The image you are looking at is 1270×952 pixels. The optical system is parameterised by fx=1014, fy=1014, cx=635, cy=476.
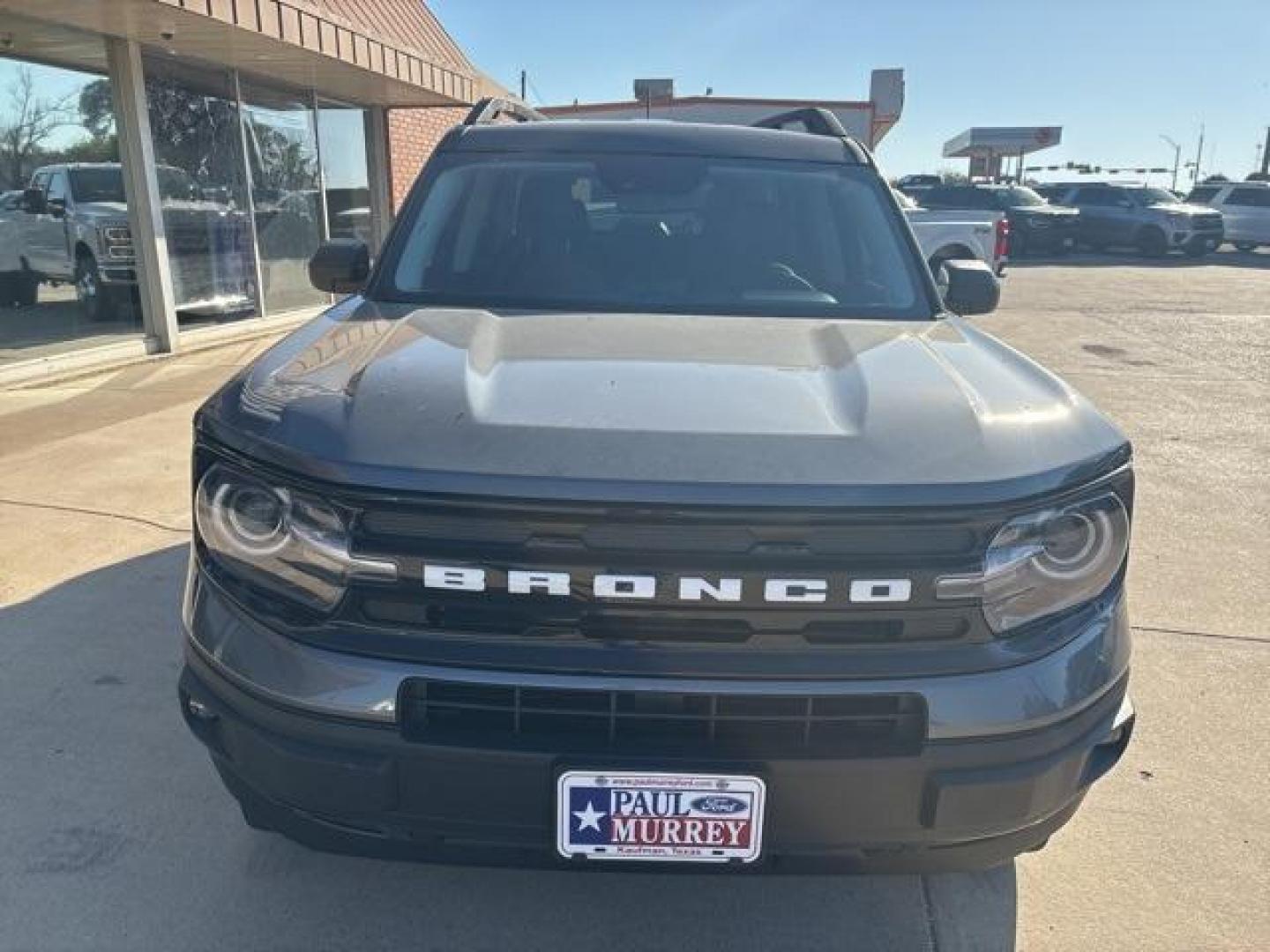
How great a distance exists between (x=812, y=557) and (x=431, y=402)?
0.80 metres

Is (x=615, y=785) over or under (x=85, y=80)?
under

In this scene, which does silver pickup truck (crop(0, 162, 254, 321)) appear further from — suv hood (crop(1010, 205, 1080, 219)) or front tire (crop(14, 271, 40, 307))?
suv hood (crop(1010, 205, 1080, 219))

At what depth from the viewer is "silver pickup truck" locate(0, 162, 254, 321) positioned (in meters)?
8.50

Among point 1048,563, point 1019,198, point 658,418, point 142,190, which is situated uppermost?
point 142,190

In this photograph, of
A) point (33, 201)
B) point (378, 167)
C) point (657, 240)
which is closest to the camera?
point (657, 240)

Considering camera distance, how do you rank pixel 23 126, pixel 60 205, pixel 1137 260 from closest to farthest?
1. pixel 23 126
2. pixel 60 205
3. pixel 1137 260

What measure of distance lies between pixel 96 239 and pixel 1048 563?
9.28 metres

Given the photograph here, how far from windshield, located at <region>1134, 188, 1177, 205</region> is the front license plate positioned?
28.2 meters

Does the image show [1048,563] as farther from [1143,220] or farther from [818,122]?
[1143,220]

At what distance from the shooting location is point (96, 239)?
900 cm

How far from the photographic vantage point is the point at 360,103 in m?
13.3

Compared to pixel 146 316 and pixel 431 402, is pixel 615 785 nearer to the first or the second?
pixel 431 402

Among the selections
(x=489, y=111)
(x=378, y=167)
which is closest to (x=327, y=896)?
(x=489, y=111)

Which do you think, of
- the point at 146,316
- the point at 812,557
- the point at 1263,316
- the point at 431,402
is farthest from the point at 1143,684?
the point at 1263,316
